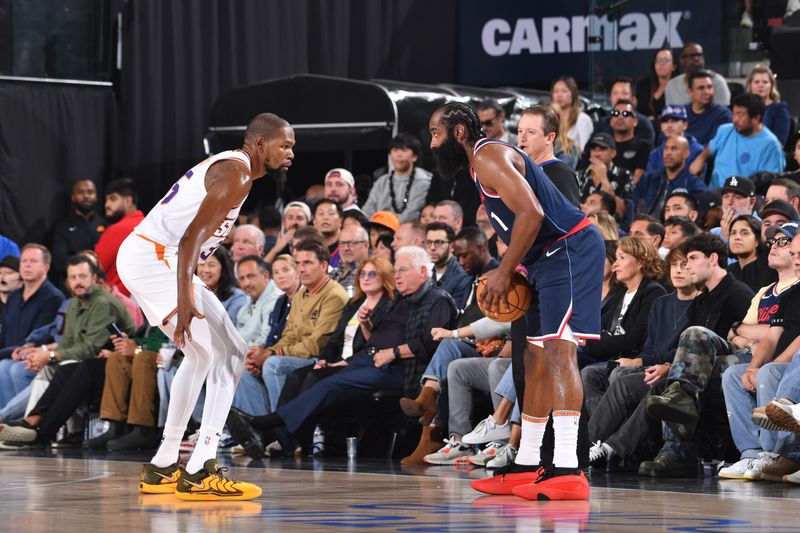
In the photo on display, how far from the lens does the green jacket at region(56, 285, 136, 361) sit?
34.1 feet

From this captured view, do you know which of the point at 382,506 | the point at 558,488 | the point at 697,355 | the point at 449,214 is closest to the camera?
the point at 382,506

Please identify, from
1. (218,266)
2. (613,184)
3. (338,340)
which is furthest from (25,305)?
(613,184)

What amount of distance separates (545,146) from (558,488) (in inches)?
68.5

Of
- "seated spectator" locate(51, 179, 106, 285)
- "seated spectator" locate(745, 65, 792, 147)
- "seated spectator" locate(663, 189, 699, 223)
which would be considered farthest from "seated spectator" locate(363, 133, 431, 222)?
"seated spectator" locate(51, 179, 106, 285)

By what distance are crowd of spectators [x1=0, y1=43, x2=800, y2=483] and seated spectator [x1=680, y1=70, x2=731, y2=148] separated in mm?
24

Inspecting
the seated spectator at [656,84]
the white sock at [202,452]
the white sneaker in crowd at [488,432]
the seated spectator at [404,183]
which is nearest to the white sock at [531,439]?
the white sock at [202,452]

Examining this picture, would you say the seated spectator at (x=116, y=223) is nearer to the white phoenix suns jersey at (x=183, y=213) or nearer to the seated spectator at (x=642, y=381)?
the seated spectator at (x=642, y=381)

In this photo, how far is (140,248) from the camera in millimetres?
6094

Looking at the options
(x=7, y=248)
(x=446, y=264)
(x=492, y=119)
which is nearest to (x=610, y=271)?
(x=446, y=264)

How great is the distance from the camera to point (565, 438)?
572cm

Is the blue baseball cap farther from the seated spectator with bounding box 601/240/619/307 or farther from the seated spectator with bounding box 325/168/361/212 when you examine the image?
the seated spectator with bounding box 601/240/619/307

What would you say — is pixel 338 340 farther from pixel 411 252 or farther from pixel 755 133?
pixel 755 133

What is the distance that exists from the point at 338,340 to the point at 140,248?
3396 millimetres

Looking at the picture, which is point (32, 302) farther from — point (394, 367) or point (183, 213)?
point (183, 213)
